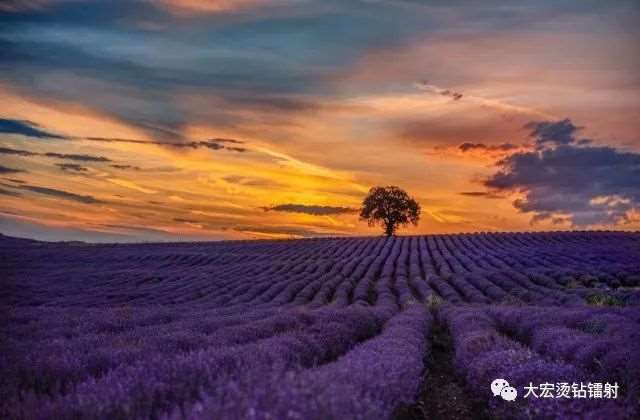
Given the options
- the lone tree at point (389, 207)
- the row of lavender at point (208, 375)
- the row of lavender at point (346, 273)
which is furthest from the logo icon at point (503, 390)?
the lone tree at point (389, 207)

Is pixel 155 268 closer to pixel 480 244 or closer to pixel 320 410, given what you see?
pixel 480 244

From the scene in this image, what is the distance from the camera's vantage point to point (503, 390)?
219 inches

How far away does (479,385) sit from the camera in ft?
21.6

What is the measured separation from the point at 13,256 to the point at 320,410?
5238 cm

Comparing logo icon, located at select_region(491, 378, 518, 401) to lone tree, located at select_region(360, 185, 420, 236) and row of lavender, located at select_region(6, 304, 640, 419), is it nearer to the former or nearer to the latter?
row of lavender, located at select_region(6, 304, 640, 419)

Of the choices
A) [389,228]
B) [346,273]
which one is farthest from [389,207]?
[346,273]

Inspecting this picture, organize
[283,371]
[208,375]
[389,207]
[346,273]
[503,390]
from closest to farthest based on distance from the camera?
1. [283,371]
2. [208,375]
3. [503,390]
4. [346,273]
5. [389,207]

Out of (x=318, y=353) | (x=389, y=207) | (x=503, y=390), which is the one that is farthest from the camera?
(x=389, y=207)

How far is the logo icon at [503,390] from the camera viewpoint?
544 cm

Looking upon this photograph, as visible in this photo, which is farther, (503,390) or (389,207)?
(389,207)

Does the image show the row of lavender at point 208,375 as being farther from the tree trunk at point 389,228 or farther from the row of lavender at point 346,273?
the tree trunk at point 389,228

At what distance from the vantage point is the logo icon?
5441 mm

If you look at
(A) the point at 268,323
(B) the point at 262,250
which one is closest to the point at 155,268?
(B) the point at 262,250

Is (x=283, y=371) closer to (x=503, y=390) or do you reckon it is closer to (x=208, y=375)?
(x=208, y=375)
